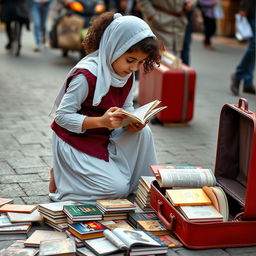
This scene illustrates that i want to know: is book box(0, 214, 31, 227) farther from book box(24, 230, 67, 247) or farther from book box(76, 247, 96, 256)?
book box(76, 247, 96, 256)

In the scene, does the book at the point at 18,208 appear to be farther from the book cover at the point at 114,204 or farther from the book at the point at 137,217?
the book at the point at 137,217

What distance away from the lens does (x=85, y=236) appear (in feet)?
11.0

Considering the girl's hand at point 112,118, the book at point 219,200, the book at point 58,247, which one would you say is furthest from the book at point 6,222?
the book at point 219,200

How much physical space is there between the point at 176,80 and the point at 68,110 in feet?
8.38

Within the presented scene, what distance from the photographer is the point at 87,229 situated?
3.41 meters

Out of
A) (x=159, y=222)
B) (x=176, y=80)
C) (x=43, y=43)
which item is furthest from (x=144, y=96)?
(x=43, y=43)

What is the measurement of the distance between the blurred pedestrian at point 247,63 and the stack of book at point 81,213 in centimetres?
465

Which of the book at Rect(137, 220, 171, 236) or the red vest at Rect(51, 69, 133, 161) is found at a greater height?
the red vest at Rect(51, 69, 133, 161)

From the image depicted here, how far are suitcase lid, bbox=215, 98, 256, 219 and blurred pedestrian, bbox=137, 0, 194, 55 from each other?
3.51m

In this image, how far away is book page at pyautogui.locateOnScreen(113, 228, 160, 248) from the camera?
3.18 metres

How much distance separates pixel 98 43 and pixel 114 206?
1.08 metres

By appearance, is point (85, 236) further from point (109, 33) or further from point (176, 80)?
point (176, 80)

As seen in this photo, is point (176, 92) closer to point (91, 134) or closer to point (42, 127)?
point (42, 127)

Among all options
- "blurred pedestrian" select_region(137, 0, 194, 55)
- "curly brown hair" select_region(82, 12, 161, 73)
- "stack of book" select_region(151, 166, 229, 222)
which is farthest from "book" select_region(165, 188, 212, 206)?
"blurred pedestrian" select_region(137, 0, 194, 55)
